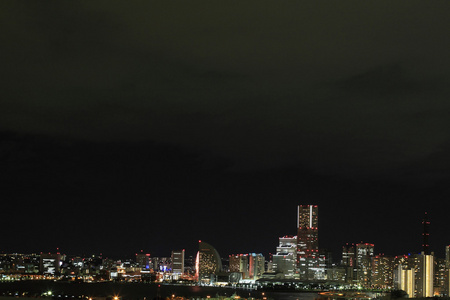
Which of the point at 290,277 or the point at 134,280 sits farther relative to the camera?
the point at 290,277

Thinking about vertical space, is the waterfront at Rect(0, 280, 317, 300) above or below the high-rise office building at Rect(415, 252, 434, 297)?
below

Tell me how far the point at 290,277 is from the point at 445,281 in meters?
46.9

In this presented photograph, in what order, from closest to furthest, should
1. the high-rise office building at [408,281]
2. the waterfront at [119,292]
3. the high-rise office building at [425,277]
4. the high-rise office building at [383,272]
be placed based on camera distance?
the waterfront at [119,292], the high-rise office building at [425,277], the high-rise office building at [408,281], the high-rise office building at [383,272]

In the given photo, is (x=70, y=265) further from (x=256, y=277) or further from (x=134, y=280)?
(x=256, y=277)

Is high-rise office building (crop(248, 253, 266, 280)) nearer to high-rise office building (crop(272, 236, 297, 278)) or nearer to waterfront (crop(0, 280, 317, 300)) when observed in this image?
high-rise office building (crop(272, 236, 297, 278))

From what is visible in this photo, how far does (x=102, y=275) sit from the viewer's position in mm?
98312

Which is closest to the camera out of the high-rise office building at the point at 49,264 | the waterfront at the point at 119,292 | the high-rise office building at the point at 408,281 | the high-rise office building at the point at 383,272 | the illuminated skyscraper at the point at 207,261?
the waterfront at the point at 119,292

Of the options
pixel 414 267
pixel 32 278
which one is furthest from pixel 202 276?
pixel 414 267

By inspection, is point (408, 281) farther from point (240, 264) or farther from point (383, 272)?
point (240, 264)

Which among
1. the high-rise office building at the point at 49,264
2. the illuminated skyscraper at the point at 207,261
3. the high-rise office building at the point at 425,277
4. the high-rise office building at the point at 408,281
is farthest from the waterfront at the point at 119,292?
the high-rise office building at the point at 49,264

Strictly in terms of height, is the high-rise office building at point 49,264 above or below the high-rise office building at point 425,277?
below

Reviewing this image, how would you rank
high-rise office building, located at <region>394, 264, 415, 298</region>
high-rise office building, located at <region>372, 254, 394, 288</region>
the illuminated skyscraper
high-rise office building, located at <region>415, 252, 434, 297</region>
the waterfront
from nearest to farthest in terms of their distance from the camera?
1. the waterfront
2. high-rise office building, located at <region>415, 252, 434, 297</region>
3. high-rise office building, located at <region>394, 264, 415, 298</region>
4. high-rise office building, located at <region>372, 254, 394, 288</region>
5. the illuminated skyscraper

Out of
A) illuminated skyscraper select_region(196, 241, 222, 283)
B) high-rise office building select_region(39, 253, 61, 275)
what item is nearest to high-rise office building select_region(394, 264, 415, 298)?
illuminated skyscraper select_region(196, 241, 222, 283)

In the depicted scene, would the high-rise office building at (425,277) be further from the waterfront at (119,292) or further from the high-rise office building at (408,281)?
the waterfront at (119,292)
